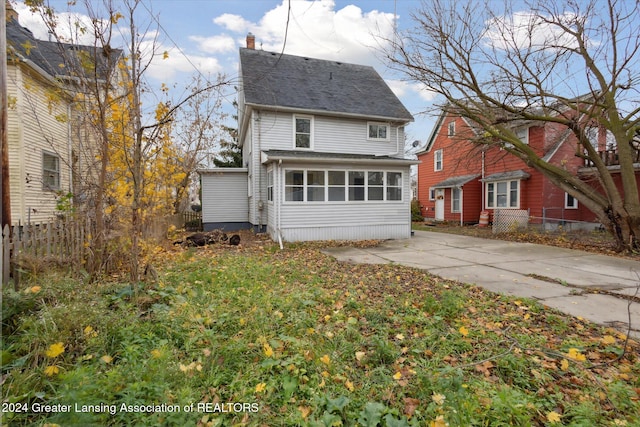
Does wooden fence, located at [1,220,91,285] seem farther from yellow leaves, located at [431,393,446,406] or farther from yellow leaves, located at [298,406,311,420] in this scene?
yellow leaves, located at [431,393,446,406]

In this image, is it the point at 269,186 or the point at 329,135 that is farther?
the point at 329,135

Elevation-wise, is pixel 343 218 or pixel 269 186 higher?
pixel 269 186

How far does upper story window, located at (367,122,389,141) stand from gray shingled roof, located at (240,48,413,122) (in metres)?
0.55

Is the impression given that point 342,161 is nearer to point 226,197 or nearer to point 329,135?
point 329,135

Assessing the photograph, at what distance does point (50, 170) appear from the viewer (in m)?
9.79

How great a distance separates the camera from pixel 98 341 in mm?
2600

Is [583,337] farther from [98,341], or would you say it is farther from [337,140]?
[337,140]

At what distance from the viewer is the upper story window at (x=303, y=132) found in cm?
1304

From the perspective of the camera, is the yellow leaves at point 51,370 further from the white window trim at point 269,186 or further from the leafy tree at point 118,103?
the white window trim at point 269,186

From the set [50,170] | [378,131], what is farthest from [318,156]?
[50,170]

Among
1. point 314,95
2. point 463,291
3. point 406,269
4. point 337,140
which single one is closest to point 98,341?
point 463,291

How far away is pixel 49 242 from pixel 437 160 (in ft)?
72.3

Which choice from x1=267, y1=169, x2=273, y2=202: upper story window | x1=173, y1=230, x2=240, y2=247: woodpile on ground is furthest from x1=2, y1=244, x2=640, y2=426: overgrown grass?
x1=267, y1=169, x2=273, y2=202: upper story window

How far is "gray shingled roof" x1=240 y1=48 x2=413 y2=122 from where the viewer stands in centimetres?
1283
